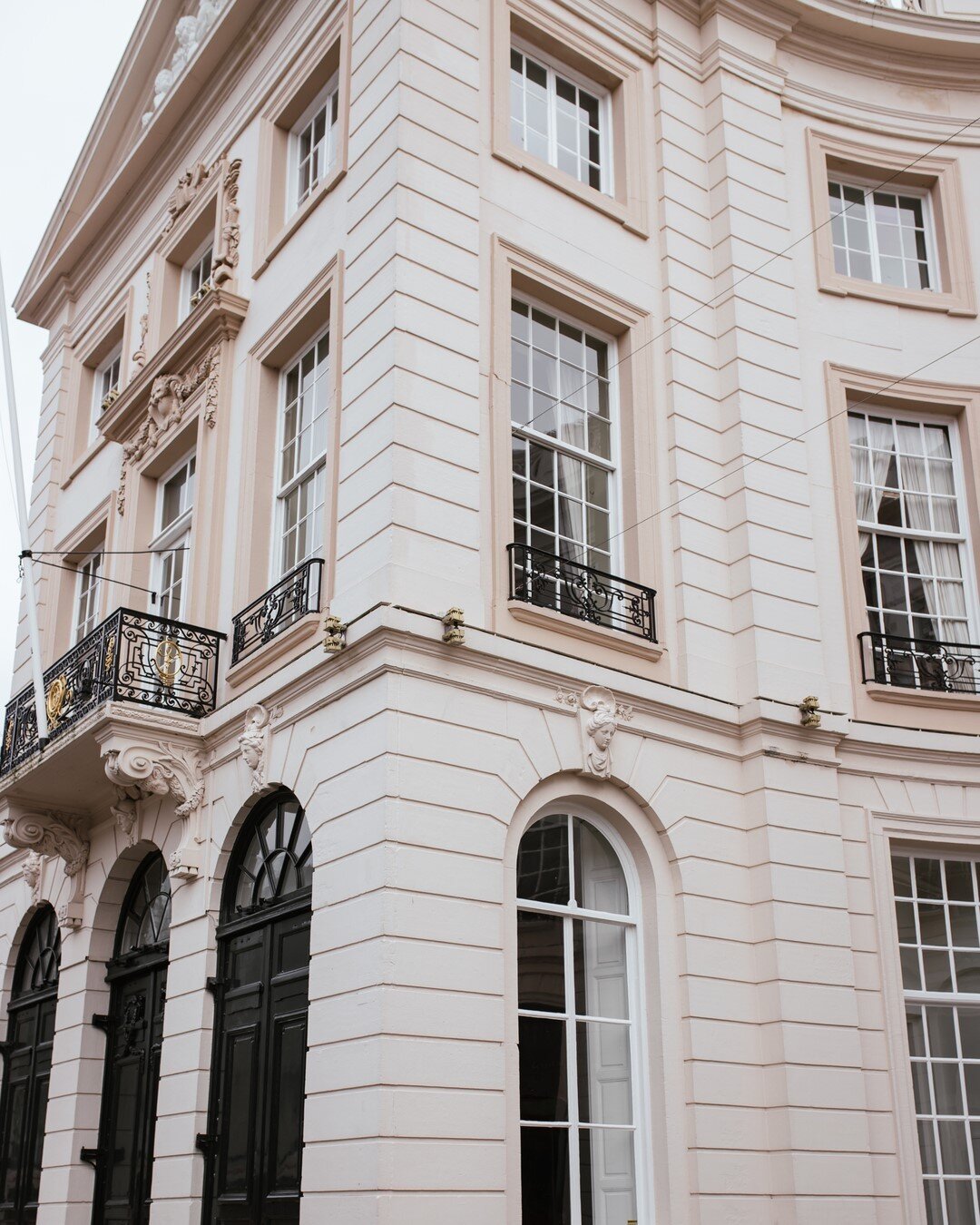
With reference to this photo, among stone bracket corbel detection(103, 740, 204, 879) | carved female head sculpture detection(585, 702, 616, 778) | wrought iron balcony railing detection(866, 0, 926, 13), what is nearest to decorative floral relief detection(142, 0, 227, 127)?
wrought iron balcony railing detection(866, 0, 926, 13)

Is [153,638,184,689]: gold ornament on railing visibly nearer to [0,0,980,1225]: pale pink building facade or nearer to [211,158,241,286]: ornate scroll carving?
[0,0,980,1225]: pale pink building facade

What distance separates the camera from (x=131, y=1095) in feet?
42.4

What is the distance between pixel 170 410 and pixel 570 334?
468cm

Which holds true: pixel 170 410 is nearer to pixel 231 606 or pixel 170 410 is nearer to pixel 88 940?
pixel 231 606

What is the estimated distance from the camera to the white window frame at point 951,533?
1372 centimetres

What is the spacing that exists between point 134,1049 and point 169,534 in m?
5.33

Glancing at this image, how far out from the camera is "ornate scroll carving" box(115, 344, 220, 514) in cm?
1423

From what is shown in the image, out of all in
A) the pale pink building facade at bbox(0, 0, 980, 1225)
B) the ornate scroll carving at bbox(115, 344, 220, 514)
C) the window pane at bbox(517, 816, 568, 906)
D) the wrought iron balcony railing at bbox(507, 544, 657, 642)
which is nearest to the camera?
the pale pink building facade at bbox(0, 0, 980, 1225)

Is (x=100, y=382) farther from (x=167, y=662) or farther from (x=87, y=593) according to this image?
(x=167, y=662)

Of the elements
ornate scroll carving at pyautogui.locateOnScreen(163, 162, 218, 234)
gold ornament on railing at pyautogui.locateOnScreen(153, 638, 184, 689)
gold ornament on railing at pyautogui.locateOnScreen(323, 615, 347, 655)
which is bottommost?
gold ornament on railing at pyautogui.locateOnScreen(323, 615, 347, 655)

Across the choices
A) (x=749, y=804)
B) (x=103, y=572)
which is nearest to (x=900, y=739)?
(x=749, y=804)

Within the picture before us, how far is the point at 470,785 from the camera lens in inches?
400

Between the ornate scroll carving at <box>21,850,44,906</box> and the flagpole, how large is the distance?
241 cm

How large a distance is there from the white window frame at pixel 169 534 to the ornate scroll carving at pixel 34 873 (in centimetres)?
312
